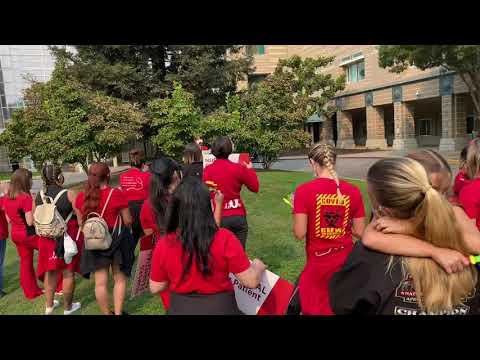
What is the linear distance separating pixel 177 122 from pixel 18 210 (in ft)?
45.9

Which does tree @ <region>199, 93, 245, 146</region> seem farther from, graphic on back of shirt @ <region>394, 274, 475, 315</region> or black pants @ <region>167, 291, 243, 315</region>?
graphic on back of shirt @ <region>394, 274, 475, 315</region>

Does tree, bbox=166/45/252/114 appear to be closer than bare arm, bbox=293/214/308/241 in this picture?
No

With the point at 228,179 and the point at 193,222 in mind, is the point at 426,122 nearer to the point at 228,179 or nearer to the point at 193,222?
the point at 228,179

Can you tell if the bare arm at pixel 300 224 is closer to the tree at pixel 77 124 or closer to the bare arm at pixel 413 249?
the bare arm at pixel 413 249

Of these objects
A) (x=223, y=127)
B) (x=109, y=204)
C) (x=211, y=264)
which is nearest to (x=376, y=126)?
(x=223, y=127)

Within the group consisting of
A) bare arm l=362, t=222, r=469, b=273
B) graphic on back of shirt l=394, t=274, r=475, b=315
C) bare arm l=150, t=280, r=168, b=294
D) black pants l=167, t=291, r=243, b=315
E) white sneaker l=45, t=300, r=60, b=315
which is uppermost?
bare arm l=362, t=222, r=469, b=273

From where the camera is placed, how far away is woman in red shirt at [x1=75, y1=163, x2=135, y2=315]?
3930 millimetres

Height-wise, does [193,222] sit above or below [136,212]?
above

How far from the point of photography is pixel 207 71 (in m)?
21.8

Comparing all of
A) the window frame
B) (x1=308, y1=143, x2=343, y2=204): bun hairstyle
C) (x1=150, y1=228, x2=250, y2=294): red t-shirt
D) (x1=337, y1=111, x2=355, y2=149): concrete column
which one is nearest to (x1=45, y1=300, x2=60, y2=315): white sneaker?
(x1=150, y1=228, x2=250, y2=294): red t-shirt

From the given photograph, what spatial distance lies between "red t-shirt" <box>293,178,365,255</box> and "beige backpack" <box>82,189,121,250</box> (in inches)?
75.3

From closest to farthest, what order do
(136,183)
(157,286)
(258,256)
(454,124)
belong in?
(157,286)
(136,183)
(258,256)
(454,124)

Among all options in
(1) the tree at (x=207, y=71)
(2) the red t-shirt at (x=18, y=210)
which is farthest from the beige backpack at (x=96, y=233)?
(1) the tree at (x=207, y=71)

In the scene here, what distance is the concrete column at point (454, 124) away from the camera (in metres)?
27.5
